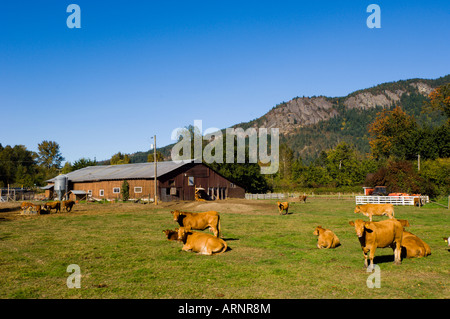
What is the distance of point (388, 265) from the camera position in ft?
34.2

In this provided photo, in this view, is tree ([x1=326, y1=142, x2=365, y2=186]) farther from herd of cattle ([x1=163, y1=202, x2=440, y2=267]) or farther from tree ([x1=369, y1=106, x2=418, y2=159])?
herd of cattle ([x1=163, y1=202, x2=440, y2=267])

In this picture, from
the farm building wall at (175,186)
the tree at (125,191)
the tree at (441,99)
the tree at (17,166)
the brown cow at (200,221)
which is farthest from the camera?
the tree at (17,166)

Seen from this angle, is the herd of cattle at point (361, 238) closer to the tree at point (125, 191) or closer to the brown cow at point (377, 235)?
the brown cow at point (377, 235)

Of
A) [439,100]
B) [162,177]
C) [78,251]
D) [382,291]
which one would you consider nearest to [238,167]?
[162,177]

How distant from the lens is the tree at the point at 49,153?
123412 millimetres

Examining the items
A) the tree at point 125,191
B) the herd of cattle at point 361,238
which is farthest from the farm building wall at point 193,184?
the herd of cattle at point 361,238

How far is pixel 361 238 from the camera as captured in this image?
10.1 meters

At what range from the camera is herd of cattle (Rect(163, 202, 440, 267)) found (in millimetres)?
9984

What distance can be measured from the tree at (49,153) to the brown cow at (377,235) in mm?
132671

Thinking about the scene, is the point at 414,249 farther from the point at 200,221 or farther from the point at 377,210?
the point at 377,210

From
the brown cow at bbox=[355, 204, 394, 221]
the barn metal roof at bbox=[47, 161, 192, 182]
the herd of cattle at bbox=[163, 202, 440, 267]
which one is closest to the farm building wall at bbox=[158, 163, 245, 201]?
the barn metal roof at bbox=[47, 161, 192, 182]

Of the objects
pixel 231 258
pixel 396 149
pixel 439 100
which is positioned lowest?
pixel 231 258

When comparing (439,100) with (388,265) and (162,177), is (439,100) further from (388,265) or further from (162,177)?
(388,265)
